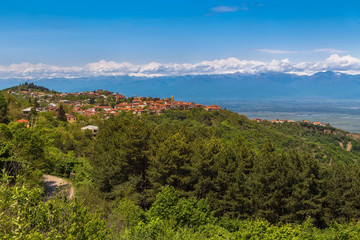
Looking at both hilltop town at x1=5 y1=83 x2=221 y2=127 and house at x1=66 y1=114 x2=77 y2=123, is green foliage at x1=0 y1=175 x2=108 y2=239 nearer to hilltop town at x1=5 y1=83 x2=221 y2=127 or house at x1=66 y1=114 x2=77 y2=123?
house at x1=66 y1=114 x2=77 y2=123

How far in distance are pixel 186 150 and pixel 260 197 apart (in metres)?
5.92

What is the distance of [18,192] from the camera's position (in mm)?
6598

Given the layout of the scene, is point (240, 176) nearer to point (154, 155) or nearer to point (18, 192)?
point (154, 155)

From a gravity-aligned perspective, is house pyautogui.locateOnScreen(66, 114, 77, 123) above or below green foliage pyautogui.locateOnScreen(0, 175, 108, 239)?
below

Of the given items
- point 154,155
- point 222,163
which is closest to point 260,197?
point 222,163

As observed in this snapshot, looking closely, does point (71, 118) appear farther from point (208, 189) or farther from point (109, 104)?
point (208, 189)

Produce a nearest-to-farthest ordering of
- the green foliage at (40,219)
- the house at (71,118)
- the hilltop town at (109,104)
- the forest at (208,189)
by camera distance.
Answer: the green foliage at (40,219), the forest at (208,189), the house at (71,118), the hilltop town at (109,104)

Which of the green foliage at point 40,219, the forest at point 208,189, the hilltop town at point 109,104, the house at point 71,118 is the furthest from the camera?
A: the hilltop town at point 109,104

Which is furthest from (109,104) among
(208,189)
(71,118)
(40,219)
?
(40,219)

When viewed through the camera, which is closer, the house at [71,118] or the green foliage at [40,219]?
the green foliage at [40,219]

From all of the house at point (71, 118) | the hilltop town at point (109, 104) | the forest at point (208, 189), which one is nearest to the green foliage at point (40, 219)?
the forest at point (208, 189)

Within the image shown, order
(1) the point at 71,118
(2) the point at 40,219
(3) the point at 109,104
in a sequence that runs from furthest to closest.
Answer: (3) the point at 109,104
(1) the point at 71,118
(2) the point at 40,219

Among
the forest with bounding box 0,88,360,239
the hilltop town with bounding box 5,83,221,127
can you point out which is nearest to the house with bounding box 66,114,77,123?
the hilltop town with bounding box 5,83,221,127

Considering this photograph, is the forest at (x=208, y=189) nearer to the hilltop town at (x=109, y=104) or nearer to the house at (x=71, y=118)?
the house at (x=71, y=118)
